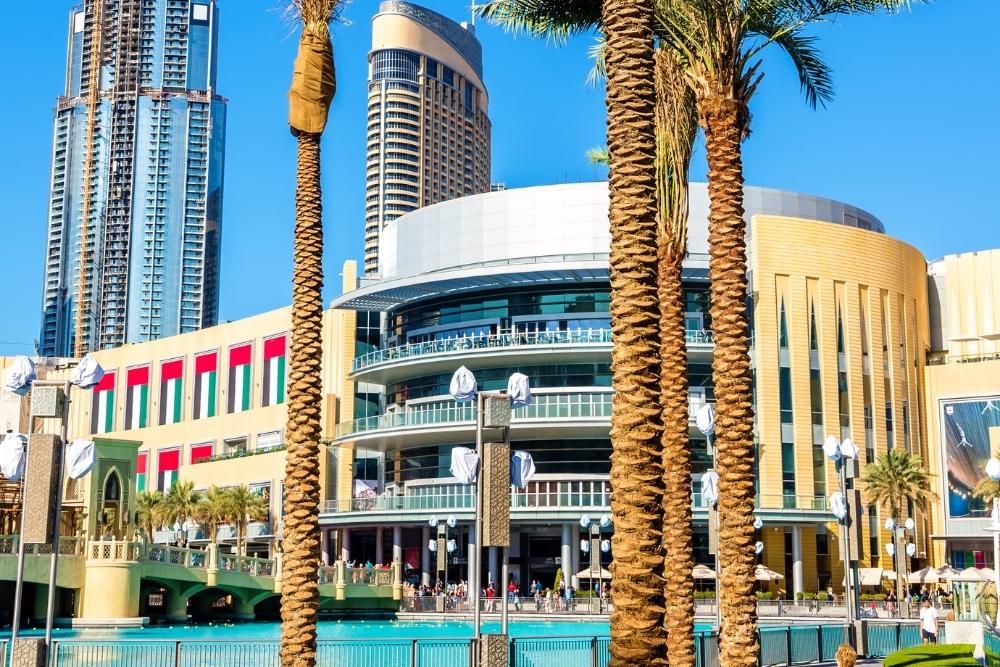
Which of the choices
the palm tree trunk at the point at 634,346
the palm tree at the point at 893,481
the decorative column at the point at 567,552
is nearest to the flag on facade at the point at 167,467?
the decorative column at the point at 567,552

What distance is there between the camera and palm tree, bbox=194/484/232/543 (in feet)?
266

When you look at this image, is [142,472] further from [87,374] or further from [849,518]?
[87,374]

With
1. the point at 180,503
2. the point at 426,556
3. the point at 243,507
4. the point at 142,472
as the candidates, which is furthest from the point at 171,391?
the point at 426,556

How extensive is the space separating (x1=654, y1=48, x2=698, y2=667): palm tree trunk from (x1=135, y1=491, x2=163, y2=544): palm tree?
64323 mm

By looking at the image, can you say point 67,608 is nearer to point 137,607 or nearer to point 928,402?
point 137,607

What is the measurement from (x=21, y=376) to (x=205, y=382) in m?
72.5

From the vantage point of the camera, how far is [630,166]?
→ 14.3 m

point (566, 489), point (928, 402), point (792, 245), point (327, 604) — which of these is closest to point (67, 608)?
point (327, 604)

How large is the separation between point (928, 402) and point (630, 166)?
69.1m

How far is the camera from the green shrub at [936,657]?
25797 millimetres

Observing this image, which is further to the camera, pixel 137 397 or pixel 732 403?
pixel 137 397

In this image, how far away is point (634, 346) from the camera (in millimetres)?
13656

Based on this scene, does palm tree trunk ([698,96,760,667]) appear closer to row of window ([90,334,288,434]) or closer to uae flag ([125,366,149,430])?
row of window ([90,334,288,434])

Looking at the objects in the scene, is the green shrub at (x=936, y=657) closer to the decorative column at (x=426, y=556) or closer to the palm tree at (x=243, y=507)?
the decorative column at (x=426, y=556)
